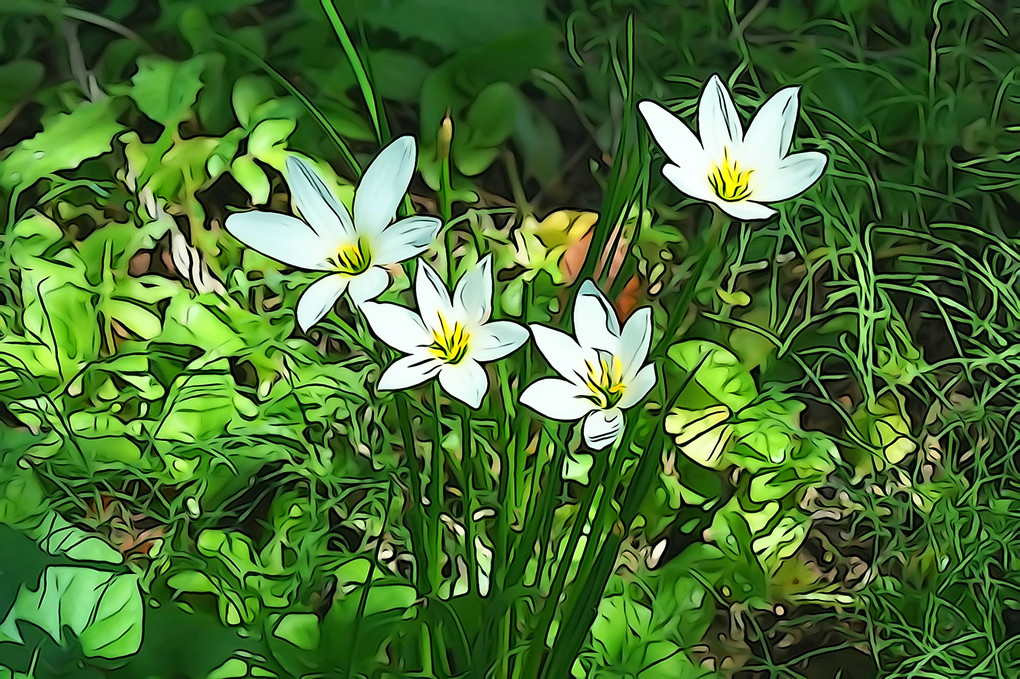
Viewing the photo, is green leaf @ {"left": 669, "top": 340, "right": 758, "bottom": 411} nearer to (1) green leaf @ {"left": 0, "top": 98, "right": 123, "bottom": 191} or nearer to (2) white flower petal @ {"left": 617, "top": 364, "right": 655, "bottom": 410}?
(2) white flower petal @ {"left": 617, "top": 364, "right": 655, "bottom": 410}

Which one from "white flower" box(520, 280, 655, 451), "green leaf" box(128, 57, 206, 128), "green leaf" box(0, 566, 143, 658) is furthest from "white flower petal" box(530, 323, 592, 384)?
"green leaf" box(128, 57, 206, 128)

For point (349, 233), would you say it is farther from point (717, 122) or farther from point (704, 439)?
point (704, 439)

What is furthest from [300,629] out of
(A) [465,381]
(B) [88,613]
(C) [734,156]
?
(C) [734,156]

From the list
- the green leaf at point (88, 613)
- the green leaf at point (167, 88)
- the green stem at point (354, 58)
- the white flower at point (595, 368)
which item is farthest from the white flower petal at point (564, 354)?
the green leaf at point (167, 88)

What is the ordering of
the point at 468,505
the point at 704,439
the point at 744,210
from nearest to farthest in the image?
the point at 744,210 < the point at 468,505 < the point at 704,439

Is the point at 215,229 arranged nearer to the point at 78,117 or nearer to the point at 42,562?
the point at 78,117

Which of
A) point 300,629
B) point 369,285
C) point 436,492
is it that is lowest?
point 300,629

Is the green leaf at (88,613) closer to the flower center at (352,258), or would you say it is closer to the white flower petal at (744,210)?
the flower center at (352,258)

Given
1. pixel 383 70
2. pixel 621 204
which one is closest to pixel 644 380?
pixel 621 204
